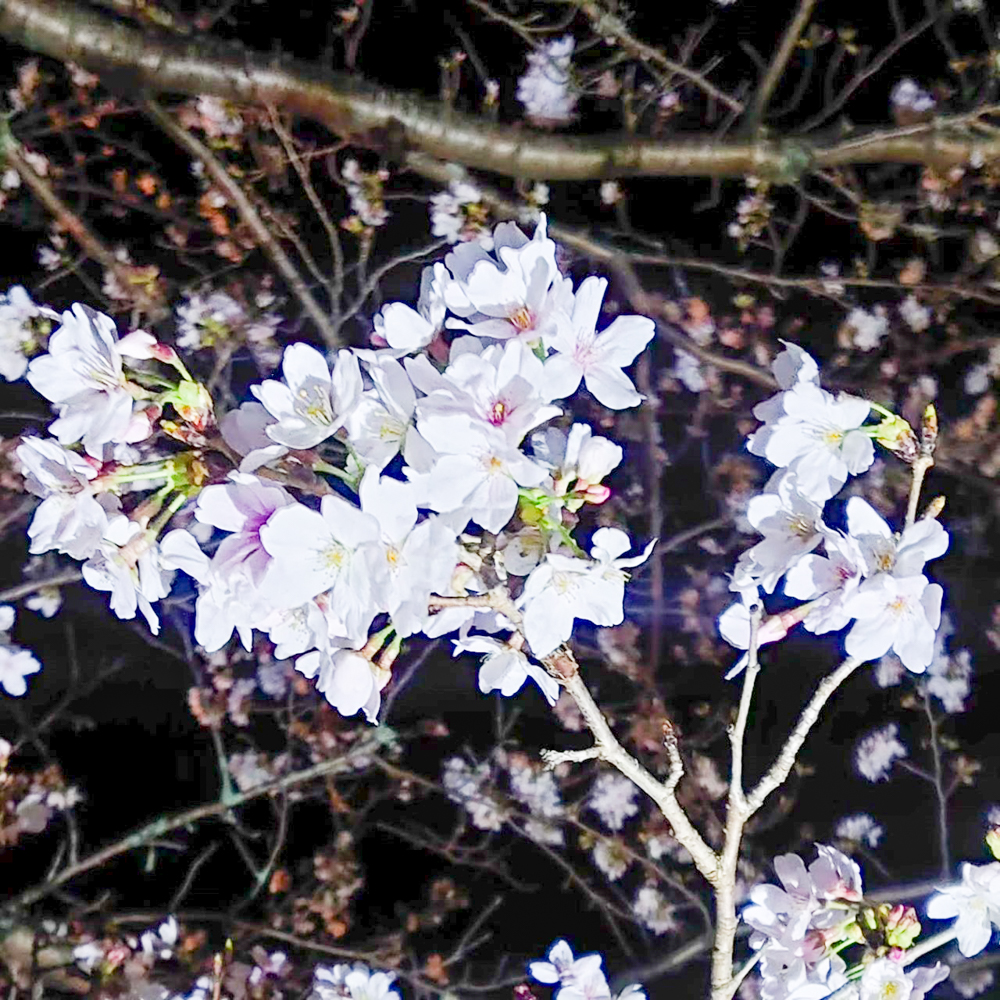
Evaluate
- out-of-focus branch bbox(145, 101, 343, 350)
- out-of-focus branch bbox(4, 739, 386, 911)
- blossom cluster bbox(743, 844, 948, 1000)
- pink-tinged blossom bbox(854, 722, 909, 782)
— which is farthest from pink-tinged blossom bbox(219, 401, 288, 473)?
pink-tinged blossom bbox(854, 722, 909, 782)

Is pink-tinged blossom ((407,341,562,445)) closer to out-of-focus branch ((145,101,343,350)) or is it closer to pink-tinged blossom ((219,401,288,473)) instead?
pink-tinged blossom ((219,401,288,473))

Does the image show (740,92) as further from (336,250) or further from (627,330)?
(627,330)

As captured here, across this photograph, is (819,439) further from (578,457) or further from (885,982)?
(885,982)

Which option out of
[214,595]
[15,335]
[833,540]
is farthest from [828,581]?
[15,335]

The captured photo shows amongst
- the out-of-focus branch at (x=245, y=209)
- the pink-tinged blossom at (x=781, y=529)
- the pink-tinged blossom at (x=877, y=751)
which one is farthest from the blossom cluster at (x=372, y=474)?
the pink-tinged blossom at (x=877, y=751)

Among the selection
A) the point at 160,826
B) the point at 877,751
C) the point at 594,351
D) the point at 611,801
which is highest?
the point at 594,351
